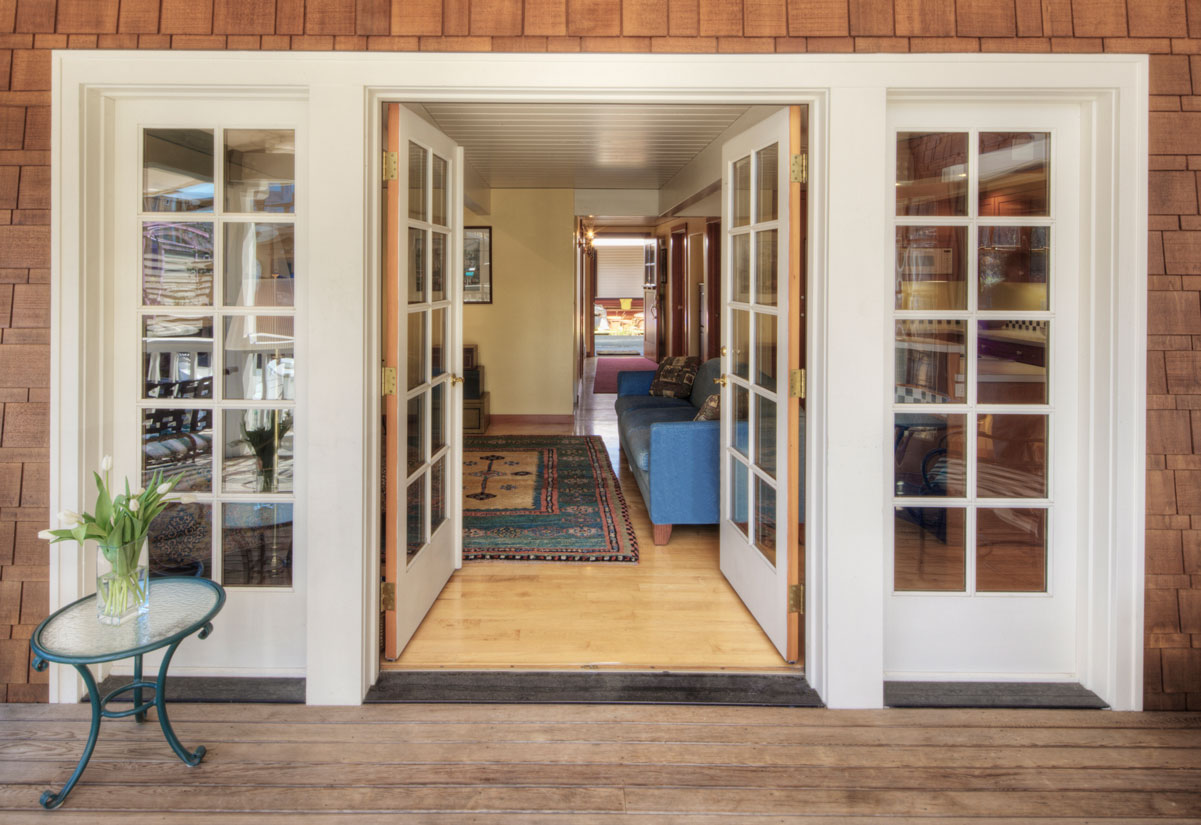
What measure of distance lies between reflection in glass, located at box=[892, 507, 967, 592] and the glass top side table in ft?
7.00

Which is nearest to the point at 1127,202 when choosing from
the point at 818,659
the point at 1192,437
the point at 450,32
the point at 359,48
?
the point at 1192,437

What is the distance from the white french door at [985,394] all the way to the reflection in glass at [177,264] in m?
2.26

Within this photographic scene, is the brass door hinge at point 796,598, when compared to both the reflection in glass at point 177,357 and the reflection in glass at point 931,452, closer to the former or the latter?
the reflection in glass at point 931,452

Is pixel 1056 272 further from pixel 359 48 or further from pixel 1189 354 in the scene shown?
pixel 359 48

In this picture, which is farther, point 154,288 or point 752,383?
point 752,383

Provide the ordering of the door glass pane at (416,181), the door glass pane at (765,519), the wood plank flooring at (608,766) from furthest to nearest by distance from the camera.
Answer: the door glass pane at (765,519)
the door glass pane at (416,181)
the wood plank flooring at (608,766)

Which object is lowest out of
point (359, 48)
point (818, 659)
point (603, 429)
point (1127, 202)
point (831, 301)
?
point (818, 659)

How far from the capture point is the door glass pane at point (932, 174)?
2943 millimetres

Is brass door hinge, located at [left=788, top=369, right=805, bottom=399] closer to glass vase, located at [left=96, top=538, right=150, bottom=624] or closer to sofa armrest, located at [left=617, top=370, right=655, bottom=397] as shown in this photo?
glass vase, located at [left=96, top=538, right=150, bottom=624]

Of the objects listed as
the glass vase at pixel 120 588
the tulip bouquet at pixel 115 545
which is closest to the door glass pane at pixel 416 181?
the tulip bouquet at pixel 115 545

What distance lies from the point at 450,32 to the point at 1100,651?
2.89m

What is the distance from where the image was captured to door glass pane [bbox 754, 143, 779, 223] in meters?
3.24

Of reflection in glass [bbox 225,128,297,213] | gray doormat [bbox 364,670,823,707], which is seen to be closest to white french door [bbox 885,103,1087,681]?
gray doormat [bbox 364,670,823,707]

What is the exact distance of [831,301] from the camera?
2824 millimetres
